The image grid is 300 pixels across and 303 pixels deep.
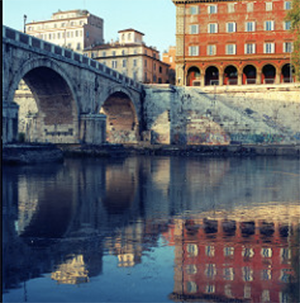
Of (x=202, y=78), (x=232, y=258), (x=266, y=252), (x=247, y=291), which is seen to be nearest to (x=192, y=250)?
(x=232, y=258)

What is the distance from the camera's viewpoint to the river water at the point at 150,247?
19.2 ft

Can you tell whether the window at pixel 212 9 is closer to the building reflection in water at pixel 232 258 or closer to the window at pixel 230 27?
the window at pixel 230 27

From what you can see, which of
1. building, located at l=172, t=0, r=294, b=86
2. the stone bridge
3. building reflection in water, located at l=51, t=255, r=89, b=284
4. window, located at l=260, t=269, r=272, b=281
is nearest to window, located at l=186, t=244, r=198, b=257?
window, located at l=260, t=269, r=272, b=281

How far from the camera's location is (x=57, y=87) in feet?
130

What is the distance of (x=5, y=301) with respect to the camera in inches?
215

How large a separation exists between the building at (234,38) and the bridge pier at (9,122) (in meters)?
36.4

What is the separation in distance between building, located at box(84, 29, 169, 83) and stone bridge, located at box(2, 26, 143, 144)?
922 inches

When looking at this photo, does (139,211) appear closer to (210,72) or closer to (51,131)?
(51,131)

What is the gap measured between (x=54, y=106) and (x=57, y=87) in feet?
8.12

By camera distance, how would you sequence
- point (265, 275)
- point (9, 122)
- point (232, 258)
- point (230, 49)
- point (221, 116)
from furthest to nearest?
1. point (230, 49)
2. point (221, 116)
3. point (9, 122)
4. point (232, 258)
5. point (265, 275)

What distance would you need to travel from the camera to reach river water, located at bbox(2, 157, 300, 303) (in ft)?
19.2

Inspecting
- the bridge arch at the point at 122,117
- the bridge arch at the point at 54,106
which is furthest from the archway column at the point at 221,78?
the bridge arch at the point at 54,106

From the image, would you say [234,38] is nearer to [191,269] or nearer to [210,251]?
[210,251]

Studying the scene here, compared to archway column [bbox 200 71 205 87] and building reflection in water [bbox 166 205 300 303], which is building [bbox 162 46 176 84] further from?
building reflection in water [bbox 166 205 300 303]
